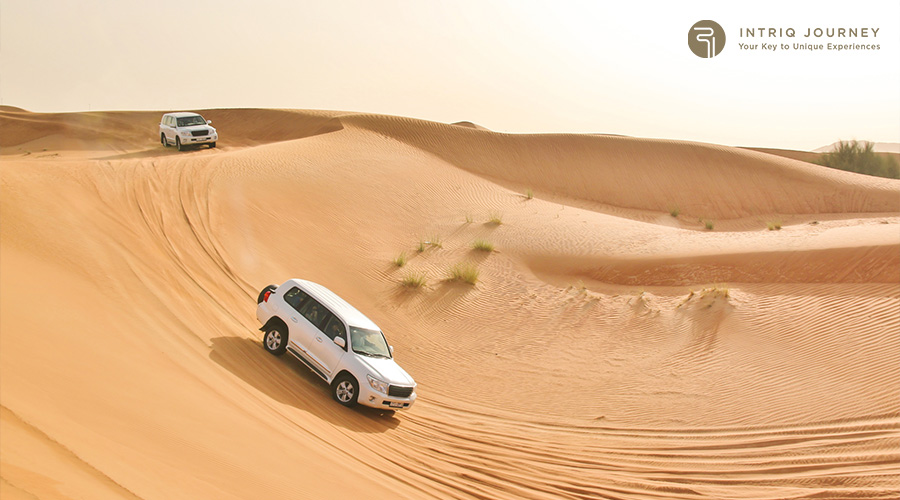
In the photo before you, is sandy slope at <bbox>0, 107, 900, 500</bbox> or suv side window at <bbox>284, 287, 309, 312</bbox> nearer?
sandy slope at <bbox>0, 107, 900, 500</bbox>

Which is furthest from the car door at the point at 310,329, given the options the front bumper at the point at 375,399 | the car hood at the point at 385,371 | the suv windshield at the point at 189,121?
the suv windshield at the point at 189,121

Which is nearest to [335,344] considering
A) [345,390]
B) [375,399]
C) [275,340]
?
[345,390]

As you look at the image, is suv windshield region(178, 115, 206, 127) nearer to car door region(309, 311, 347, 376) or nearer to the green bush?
car door region(309, 311, 347, 376)

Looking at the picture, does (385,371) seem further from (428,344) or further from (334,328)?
(428,344)

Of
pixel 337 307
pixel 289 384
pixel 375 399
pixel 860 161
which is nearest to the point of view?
pixel 289 384

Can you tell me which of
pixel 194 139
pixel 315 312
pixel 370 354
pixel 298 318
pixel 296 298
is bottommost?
pixel 370 354

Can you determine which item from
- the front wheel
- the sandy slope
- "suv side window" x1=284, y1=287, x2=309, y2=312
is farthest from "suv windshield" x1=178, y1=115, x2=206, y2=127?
the front wheel

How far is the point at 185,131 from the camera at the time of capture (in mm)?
31031

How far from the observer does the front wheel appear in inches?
440

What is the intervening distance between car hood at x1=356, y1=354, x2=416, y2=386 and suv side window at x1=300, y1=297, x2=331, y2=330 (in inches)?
40.9

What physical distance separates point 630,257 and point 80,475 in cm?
1788

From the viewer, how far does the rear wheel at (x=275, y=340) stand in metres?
12.2

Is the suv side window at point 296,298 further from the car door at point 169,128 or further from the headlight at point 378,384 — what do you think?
the car door at point 169,128

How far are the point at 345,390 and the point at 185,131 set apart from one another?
23.8 m
